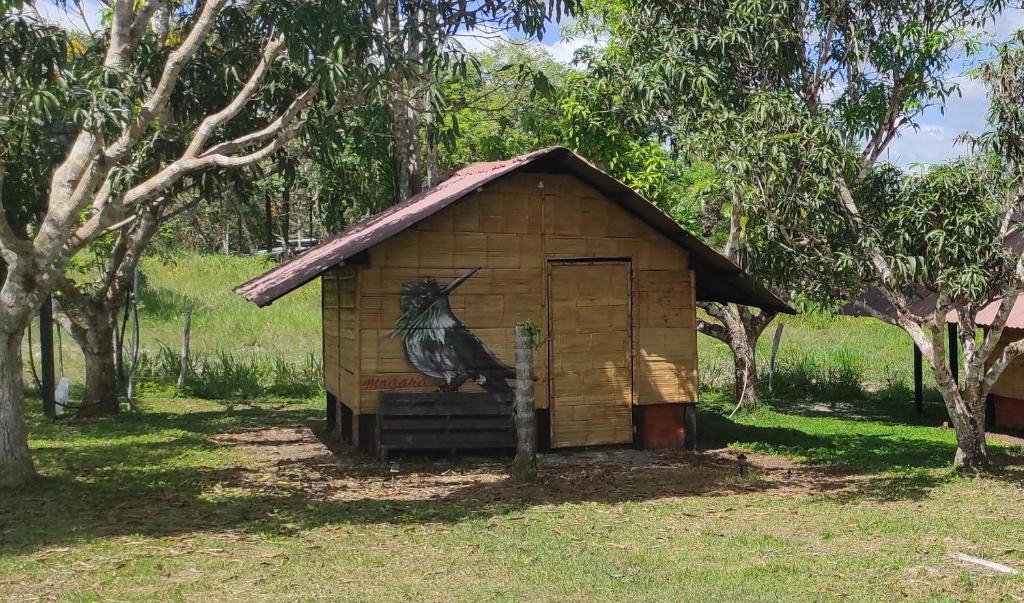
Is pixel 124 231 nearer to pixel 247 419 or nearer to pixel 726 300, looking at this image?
pixel 247 419

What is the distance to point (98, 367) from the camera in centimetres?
1658

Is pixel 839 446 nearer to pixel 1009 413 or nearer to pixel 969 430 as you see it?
pixel 969 430

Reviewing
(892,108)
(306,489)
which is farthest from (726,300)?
(306,489)

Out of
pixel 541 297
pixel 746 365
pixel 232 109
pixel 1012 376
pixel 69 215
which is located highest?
pixel 232 109

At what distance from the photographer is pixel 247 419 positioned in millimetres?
16812

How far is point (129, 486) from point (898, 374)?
18312 mm

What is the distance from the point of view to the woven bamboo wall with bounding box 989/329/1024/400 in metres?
15.4

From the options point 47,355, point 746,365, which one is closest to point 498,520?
point 47,355

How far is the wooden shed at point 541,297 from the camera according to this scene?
39.7ft

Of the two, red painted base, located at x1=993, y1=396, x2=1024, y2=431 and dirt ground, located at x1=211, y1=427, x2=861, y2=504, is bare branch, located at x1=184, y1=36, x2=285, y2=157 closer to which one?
dirt ground, located at x1=211, y1=427, x2=861, y2=504

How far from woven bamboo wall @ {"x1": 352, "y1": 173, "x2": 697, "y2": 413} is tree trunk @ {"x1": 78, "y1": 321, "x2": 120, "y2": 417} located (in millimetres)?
6698

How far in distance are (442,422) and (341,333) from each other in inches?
86.0

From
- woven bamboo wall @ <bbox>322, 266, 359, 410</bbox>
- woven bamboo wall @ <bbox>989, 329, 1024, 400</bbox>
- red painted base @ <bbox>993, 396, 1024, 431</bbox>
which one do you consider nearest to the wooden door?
woven bamboo wall @ <bbox>322, 266, 359, 410</bbox>

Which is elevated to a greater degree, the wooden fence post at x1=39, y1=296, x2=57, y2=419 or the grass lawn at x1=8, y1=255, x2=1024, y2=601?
the wooden fence post at x1=39, y1=296, x2=57, y2=419
